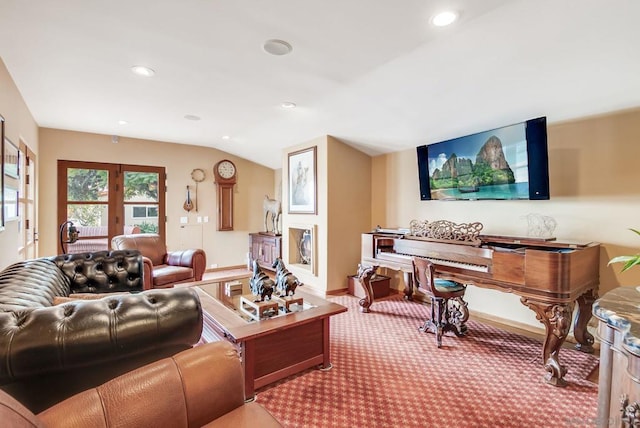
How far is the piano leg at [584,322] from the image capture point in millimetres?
2680

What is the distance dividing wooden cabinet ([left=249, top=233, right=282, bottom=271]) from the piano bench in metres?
1.57

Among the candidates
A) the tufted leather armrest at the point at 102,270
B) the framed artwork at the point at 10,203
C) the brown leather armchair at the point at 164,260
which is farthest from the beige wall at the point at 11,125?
the brown leather armchair at the point at 164,260

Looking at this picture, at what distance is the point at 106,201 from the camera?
5.26 meters

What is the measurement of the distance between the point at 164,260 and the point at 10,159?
2208 millimetres

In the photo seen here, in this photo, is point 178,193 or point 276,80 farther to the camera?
point 178,193

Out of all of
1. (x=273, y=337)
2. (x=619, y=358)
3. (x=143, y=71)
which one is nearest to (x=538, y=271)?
(x=619, y=358)

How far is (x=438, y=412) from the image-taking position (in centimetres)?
197

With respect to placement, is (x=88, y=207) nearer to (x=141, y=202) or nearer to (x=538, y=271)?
(x=141, y=202)

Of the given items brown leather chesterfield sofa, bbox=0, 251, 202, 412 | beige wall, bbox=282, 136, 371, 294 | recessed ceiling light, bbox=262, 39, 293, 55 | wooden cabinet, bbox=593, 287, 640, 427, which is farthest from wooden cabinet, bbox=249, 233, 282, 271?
wooden cabinet, bbox=593, 287, 640, 427

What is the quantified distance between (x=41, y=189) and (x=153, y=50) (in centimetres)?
384

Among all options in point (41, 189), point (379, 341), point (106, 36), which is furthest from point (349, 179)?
point (41, 189)

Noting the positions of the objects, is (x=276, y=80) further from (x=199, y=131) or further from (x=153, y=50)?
(x=199, y=131)

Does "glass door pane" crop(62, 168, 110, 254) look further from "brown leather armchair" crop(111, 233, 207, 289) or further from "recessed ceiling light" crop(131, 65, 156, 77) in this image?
"recessed ceiling light" crop(131, 65, 156, 77)

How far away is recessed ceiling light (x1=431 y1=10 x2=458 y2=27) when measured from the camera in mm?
1944
